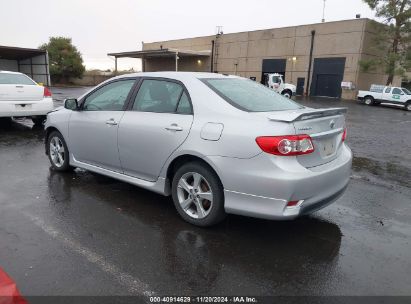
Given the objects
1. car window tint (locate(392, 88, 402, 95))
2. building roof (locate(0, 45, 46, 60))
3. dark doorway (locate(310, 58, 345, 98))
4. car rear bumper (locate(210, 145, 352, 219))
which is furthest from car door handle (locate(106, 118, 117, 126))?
dark doorway (locate(310, 58, 345, 98))

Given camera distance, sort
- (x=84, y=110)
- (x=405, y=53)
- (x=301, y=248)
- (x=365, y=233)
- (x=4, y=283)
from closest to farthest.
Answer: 1. (x=4, y=283)
2. (x=301, y=248)
3. (x=365, y=233)
4. (x=84, y=110)
5. (x=405, y=53)

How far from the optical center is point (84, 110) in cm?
514

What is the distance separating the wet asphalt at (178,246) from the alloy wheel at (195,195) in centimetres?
19

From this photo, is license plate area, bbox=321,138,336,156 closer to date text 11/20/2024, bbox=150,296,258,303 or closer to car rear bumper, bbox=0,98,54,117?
date text 11/20/2024, bbox=150,296,258,303

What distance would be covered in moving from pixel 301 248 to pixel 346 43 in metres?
32.0

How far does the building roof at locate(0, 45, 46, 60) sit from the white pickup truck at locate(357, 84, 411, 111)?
2272 centimetres

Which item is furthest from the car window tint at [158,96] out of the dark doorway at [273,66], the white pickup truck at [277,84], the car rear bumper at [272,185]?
the dark doorway at [273,66]

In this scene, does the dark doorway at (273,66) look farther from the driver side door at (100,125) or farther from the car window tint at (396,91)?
the driver side door at (100,125)

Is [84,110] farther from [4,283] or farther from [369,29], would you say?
[369,29]

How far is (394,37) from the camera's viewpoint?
30.1 m

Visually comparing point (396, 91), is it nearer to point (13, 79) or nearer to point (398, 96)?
point (398, 96)

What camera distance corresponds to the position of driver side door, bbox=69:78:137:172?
465cm

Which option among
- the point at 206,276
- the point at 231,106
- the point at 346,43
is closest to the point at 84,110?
the point at 231,106

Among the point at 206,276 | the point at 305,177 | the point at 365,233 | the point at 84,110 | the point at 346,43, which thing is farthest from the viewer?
the point at 346,43
